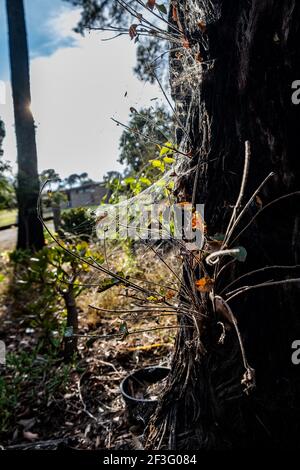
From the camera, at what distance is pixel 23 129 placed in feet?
23.8

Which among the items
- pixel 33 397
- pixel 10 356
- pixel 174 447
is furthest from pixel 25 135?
Result: pixel 174 447

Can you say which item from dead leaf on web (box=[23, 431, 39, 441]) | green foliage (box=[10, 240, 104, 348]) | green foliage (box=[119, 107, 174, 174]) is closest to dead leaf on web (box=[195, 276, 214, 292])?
green foliage (box=[119, 107, 174, 174])

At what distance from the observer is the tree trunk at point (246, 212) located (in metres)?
1.23

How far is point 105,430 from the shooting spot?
197cm

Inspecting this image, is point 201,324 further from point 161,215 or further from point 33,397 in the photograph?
point 33,397

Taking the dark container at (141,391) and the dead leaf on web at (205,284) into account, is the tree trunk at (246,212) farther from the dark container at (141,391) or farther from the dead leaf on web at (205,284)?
the dark container at (141,391)

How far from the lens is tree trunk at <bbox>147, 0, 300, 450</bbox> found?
4.02 feet

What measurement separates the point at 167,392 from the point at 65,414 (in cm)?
98

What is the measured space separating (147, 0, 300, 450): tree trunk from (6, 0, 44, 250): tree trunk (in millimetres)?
6290

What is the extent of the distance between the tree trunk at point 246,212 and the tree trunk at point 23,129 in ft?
20.6

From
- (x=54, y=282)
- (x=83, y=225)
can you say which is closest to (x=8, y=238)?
(x=54, y=282)

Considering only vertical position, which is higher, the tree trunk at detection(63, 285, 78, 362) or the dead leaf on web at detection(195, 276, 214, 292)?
the dead leaf on web at detection(195, 276, 214, 292)

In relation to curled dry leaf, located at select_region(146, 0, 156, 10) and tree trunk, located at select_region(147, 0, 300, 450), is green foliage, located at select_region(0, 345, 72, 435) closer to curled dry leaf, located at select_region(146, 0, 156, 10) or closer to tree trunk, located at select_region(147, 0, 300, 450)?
tree trunk, located at select_region(147, 0, 300, 450)

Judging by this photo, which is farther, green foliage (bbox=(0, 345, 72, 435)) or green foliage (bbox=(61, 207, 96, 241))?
green foliage (bbox=(0, 345, 72, 435))
